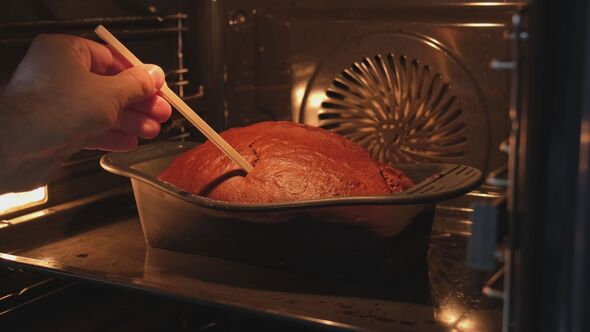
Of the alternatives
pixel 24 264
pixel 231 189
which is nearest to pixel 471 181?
pixel 231 189

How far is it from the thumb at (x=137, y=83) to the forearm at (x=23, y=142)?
91mm

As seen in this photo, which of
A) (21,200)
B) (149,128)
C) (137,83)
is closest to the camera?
(137,83)

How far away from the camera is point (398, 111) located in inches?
53.4

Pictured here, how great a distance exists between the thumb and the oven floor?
24cm

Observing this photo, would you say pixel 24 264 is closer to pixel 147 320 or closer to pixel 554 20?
pixel 147 320

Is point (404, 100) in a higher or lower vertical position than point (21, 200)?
higher

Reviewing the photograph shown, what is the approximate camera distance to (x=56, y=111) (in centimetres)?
92

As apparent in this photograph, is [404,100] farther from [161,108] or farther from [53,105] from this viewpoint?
[53,105]

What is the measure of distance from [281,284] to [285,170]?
0.49ft

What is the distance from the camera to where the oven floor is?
3.27 feet

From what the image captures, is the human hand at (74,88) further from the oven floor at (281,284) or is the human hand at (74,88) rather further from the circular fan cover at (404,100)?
the circular fan cover at (404,100)

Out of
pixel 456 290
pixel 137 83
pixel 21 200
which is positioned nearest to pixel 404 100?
pixel 456 290

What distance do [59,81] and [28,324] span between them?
0.42 meters

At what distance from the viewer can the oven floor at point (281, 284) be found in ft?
3.27
